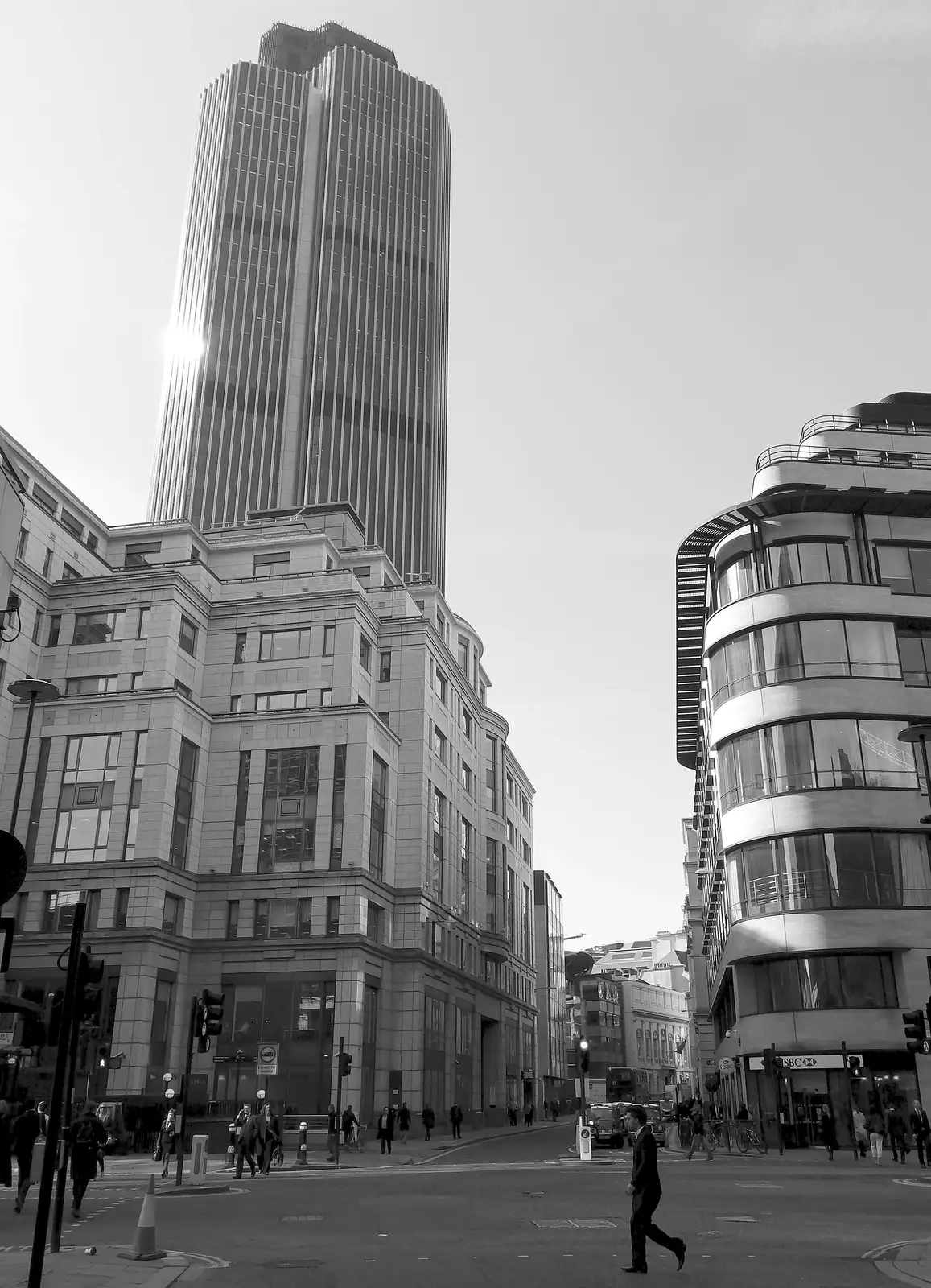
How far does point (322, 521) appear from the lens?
85375mm

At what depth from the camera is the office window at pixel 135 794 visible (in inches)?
2270

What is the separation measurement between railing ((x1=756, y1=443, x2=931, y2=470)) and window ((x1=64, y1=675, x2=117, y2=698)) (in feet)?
120

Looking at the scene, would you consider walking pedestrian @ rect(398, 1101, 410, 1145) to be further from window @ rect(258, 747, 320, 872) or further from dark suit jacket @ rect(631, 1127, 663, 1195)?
dark suit jacket @ rect(631, 1127, 663, 1195)

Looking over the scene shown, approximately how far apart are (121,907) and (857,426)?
46045 millimetres

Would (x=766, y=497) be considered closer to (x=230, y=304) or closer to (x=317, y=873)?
(x=317, y=873)

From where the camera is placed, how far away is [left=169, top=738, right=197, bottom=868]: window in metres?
59.6

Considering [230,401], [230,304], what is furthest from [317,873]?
[230,304]

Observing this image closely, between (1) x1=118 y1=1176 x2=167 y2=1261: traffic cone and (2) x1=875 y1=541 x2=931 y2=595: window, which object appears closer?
(1) x1=118 y1=1176 x2=167 y2=1261: traffic cone

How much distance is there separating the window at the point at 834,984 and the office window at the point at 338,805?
24009 mm

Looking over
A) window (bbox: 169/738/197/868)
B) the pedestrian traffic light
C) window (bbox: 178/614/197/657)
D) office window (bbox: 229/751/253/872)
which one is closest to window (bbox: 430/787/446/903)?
office window (bbox: 229/751/253/872)

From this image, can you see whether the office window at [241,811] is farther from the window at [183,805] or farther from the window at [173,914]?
the window at [173,914]

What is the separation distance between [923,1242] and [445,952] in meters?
58.5

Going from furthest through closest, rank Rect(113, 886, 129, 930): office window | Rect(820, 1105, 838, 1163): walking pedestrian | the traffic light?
Rect(113, 886, 129, 930): office window
Rect(820, 1105, 838, 1163): walking pedestrian
the traffic light

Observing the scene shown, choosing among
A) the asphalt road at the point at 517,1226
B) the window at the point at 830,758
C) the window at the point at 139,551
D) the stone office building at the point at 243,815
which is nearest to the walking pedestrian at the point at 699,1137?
the asphalt road at the point at 517,1226
